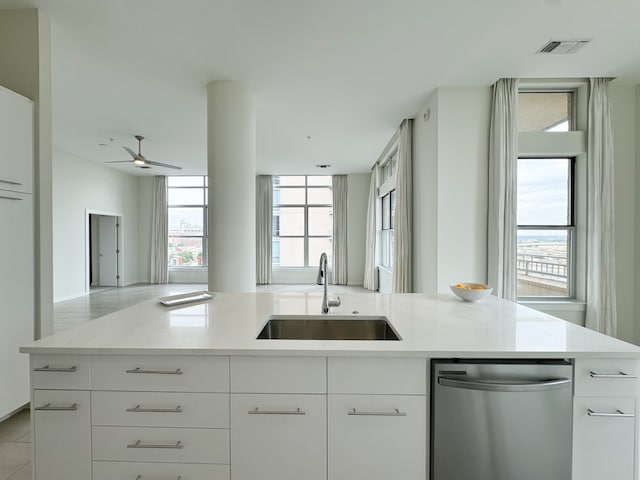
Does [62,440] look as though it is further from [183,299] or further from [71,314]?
[71,314]

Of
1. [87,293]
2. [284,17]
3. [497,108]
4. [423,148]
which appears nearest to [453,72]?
[497,108]

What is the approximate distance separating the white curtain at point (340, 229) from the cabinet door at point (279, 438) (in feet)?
23.4

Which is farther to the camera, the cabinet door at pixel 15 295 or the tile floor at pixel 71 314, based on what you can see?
the cabinet door at pixel 15 295

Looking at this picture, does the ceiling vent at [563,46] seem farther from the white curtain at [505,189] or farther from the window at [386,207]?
the window at [386,207]

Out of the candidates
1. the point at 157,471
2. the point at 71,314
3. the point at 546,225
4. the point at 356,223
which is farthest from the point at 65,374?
the point at 356,223

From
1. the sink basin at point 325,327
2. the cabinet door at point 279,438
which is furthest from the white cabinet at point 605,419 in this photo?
the cabinet door at point 279,438

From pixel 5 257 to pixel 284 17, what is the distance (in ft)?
8.76

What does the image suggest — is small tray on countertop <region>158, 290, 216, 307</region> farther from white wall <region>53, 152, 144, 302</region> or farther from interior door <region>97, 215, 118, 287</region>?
interior door <region>97, 215, 118, 287</region>

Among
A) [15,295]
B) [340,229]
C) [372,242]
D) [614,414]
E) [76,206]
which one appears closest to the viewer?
[614,414]

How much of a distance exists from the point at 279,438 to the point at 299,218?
764cm

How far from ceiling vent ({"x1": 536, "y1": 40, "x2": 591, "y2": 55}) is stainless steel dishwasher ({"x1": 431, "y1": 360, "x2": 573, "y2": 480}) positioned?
9.74 ft

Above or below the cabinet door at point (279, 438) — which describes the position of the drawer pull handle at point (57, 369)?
above

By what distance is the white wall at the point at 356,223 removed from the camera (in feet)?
27.1

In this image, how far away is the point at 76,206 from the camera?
21.3 ft
